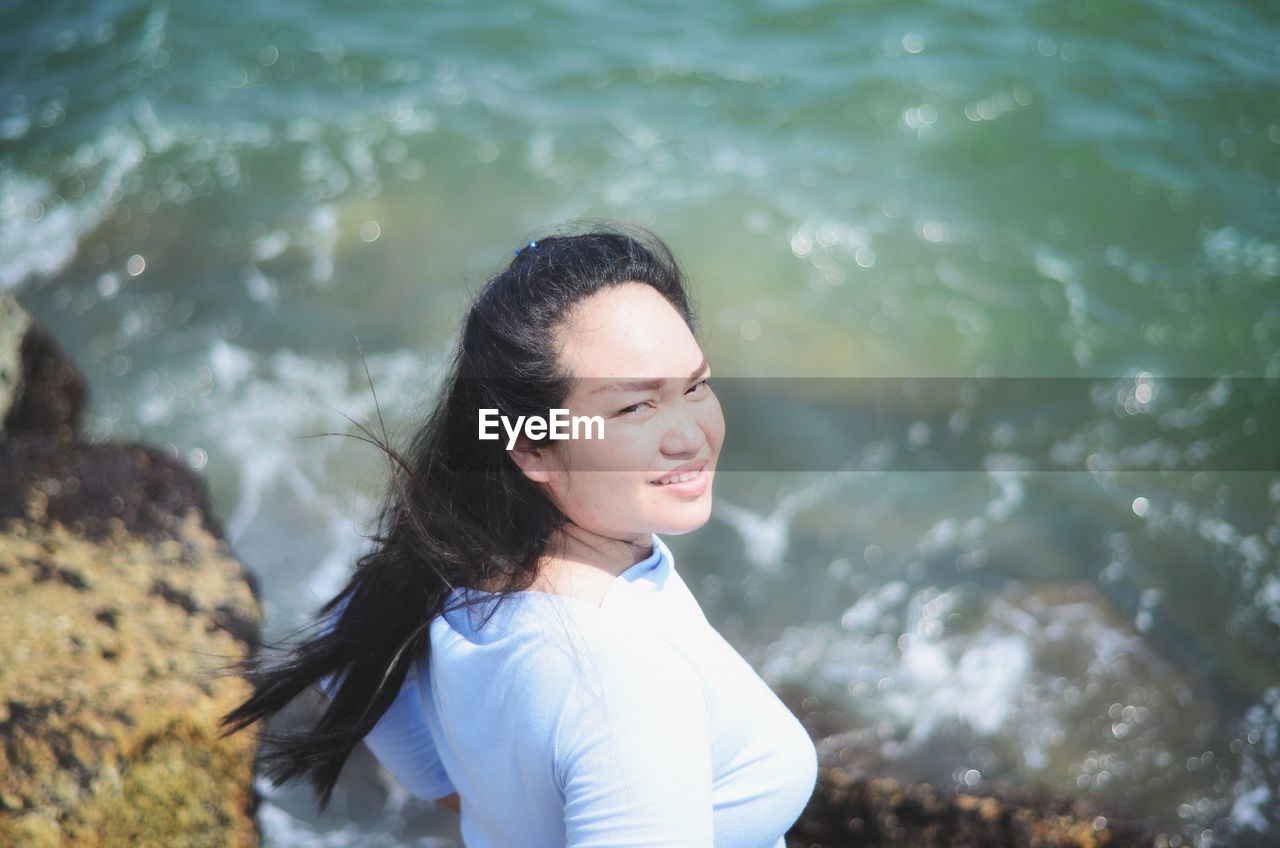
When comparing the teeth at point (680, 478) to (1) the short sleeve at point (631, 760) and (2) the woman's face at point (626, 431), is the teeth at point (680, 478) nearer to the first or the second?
(2) the woman's face at point (626, 431)

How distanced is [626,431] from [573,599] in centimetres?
31

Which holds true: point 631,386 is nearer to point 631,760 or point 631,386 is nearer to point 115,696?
point 631,760

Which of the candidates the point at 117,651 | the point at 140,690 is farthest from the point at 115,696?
the point at 117,651

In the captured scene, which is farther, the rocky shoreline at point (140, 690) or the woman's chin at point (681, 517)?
the rocky shoreline at point (140, 690)

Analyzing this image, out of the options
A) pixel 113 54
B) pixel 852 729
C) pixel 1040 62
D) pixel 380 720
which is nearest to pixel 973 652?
pixel 852 729

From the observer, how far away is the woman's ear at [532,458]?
1.92 m

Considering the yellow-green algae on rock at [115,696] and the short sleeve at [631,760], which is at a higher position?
the short sleeve at [631,760]

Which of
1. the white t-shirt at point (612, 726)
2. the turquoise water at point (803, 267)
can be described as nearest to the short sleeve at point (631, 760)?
the white t-shirt at point (612, 726)

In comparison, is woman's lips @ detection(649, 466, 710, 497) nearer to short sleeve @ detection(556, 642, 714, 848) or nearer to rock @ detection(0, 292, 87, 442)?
short sleeve @ detection(556, 642, 714, 848)

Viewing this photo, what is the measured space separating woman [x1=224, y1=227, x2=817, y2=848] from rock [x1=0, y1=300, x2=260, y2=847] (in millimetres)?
802

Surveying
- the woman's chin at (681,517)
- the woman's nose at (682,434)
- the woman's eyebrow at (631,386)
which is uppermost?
the woman's eyebrow at (631,386)

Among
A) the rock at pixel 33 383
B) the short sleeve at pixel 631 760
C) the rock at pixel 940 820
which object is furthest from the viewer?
the rock at pixel 33 383

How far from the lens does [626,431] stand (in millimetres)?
1882

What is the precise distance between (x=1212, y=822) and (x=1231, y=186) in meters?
5.48
